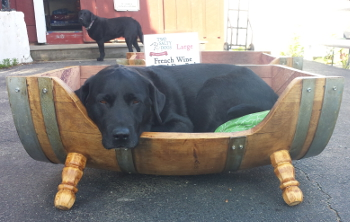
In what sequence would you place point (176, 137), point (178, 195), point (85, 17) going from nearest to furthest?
point (176, 137) < point (178, 195) < point (85, 17)

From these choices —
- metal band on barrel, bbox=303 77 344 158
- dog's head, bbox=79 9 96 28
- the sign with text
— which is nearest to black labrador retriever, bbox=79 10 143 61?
dog's head, bbox=79 9 96 28

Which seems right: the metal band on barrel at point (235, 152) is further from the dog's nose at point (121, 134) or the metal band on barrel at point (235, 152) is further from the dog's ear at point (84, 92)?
the dog's ear at point (84, 92)

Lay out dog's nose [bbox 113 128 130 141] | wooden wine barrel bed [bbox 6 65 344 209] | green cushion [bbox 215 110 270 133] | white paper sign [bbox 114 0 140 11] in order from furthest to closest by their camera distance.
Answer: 1. white paper sign [bbox 114 0 140 11]
2. green cushion [bbox 215 110 270 133]
3. wooden wine barrel bed [bbox 6 65 344 209]
4. dog's nose [bbox 113 128 130 141]

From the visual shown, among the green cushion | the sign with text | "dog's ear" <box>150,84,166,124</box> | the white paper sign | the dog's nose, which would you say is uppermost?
the white paper sign

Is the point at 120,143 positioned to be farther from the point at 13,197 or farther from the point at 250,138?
the point at 13,197

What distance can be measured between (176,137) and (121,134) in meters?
0.33

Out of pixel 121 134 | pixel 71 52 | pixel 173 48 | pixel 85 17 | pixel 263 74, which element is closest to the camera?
pixel 121 134

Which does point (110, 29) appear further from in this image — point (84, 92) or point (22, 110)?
point (22, 110)

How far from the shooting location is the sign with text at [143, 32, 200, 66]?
3924 millimetres

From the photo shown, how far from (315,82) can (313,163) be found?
42.8 inches

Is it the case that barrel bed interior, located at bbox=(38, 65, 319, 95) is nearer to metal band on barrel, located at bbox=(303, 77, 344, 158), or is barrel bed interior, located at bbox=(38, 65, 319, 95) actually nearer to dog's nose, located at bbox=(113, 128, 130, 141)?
metal band on barrel, located at bbox=(303, 77, 344, 158)

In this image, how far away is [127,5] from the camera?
1012cm

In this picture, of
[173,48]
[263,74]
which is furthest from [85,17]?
[263,74]

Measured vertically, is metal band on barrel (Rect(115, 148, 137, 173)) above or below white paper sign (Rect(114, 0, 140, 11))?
below
